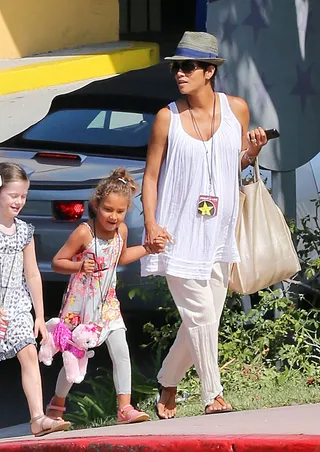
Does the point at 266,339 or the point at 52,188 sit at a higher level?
the point at 52,188

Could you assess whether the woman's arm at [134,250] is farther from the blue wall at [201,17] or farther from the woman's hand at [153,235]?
the blue wall at [201,17]

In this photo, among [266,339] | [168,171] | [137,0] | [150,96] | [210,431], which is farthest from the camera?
[137,0]

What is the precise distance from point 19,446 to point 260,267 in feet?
4.85

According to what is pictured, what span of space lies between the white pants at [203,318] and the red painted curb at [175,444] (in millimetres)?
856

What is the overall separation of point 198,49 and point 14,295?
4.74 ft

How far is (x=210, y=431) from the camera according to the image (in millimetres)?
5195

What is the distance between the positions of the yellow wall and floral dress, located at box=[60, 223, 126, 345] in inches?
223

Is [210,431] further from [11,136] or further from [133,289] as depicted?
[11,136]

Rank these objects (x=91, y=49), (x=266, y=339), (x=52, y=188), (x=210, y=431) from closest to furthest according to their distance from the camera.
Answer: (x=210, y=431) < (x=266, y=339) < (x=52, y=188) < (x=91, y=49)

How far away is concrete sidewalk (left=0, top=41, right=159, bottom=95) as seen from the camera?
10023mm

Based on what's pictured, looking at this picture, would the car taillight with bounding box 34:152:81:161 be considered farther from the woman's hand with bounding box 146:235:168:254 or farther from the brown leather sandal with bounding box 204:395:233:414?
the brown leather sandal with bounding box 204:395:233:414

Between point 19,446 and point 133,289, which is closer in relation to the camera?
point 19,446

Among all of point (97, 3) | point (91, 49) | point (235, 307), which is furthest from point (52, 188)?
point (97, 3)

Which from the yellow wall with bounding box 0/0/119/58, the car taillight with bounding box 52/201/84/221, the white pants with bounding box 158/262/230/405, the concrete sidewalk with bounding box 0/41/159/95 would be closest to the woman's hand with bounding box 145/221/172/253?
the white pants with bounding box 158/262/230/405
